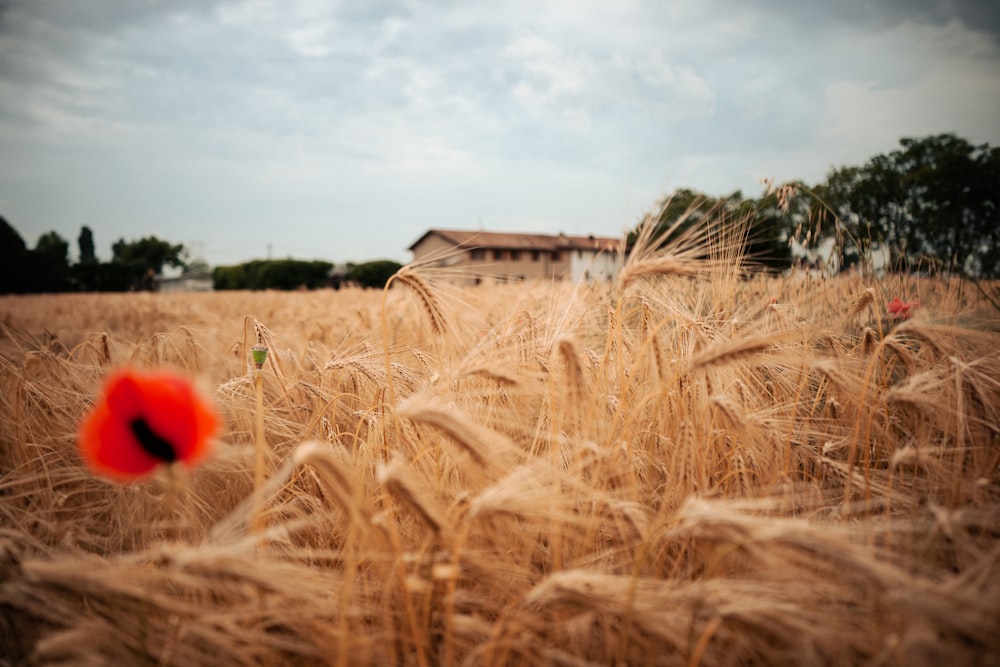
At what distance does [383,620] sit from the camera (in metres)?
0.97

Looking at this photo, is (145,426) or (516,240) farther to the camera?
(516,240)

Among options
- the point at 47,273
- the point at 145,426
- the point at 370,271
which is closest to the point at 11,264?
the point at 47,273

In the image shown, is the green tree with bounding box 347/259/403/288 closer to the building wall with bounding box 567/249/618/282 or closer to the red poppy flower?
the building wall with bounding box 567/249/618/282

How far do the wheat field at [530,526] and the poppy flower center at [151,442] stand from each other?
0.31 ft

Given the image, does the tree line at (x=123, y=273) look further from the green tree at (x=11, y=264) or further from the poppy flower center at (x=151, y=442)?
the poppy flower center at (x=151, y=442)

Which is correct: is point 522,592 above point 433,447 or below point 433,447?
below

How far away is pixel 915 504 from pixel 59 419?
2589mm

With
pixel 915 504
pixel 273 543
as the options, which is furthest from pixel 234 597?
pixel 915 504

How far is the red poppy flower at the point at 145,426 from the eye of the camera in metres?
0.66

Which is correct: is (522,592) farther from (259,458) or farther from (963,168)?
(963,168)

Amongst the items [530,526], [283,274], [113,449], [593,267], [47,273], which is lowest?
[530,526]

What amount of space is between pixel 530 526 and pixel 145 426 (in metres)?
0.70

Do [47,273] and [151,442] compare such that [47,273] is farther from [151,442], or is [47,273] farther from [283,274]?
[151,442]

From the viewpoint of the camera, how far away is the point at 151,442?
2.32 ft
